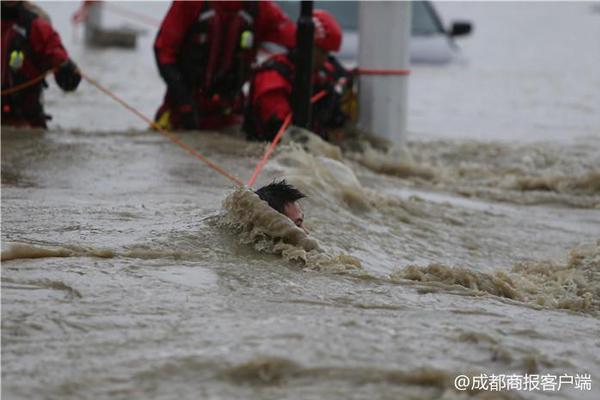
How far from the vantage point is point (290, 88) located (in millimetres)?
6984

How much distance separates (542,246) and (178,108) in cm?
320

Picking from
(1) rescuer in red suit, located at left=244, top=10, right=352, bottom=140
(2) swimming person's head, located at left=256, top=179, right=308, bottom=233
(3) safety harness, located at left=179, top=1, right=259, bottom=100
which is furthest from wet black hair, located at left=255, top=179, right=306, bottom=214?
(3) safety harness, located at left=179, top=1, right=259, bottom=100

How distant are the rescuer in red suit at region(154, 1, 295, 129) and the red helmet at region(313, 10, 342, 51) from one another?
275 millimetres

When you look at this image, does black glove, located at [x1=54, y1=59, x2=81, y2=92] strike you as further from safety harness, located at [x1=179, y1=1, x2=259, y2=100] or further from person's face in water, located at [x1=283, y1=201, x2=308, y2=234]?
person's face in water, located at [x1=283, y1=201, x2=308, y2=234]

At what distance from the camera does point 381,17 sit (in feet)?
24.8

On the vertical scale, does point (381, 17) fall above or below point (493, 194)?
above

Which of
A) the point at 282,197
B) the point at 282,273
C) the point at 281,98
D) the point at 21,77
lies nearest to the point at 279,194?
the point at 282,197

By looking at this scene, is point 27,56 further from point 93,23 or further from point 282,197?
point 93,23

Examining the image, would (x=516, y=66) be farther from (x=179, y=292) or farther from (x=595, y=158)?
(x=179, y=292)

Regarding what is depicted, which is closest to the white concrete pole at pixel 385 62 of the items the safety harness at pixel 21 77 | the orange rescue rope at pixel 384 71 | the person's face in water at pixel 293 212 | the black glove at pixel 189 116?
the orange rescue rope at pixel 384 71

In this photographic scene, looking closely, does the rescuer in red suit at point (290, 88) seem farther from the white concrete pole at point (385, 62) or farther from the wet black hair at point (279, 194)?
the wet black hair at point (279, 194)

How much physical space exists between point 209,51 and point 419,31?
26.3ft

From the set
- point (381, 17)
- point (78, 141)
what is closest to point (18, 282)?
point (78, 141)

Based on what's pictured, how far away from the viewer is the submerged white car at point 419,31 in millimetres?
13500
